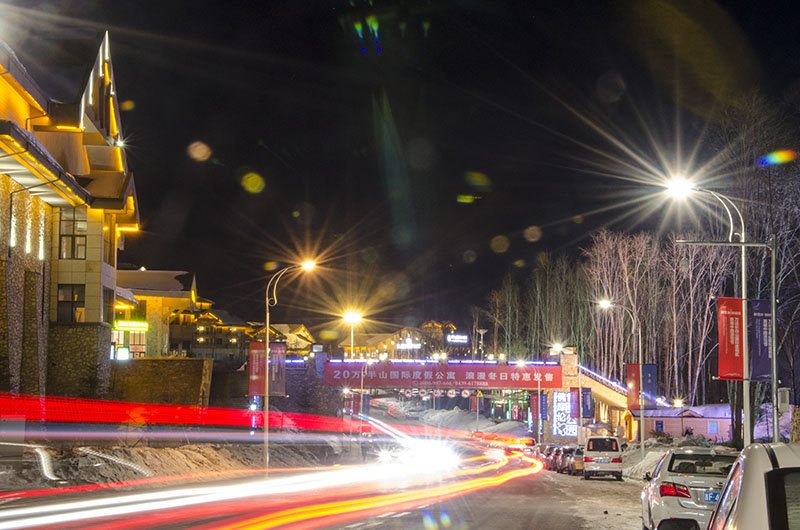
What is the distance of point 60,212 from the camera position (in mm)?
39656

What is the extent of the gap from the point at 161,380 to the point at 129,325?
24.6ft

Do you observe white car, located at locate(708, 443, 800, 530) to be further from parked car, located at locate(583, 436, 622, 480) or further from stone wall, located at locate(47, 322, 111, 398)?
stone wall, located at locate(47, 322, 111, 398)

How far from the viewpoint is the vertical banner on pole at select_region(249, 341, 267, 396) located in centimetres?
3344

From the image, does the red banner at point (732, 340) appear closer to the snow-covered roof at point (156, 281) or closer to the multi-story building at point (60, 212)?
the multi-story building at point (60, 212)

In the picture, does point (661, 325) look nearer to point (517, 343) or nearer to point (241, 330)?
point (517, 343)

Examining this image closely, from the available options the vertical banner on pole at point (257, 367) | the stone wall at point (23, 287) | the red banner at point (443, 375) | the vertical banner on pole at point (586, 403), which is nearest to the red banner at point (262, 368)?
the vertical banner on pole at point (257, 367)

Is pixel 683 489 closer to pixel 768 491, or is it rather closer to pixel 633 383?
pixel 768 491

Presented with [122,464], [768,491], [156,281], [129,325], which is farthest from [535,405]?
[768,491]

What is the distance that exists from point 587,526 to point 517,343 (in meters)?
82.7

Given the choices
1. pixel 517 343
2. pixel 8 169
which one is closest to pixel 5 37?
pixel 8 169

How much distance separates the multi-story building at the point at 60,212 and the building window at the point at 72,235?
0.05m

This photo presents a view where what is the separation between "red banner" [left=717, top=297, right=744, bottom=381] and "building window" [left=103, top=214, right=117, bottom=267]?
102 feet

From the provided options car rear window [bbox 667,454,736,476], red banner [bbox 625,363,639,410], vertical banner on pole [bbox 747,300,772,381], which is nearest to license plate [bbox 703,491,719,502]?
car rear window [bbox 667,454,736,476]

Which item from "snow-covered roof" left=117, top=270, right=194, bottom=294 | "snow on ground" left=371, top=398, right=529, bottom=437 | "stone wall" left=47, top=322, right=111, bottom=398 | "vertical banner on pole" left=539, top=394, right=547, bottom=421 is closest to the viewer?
"stone wall" left=47, top=322, right=111, bottom=398
